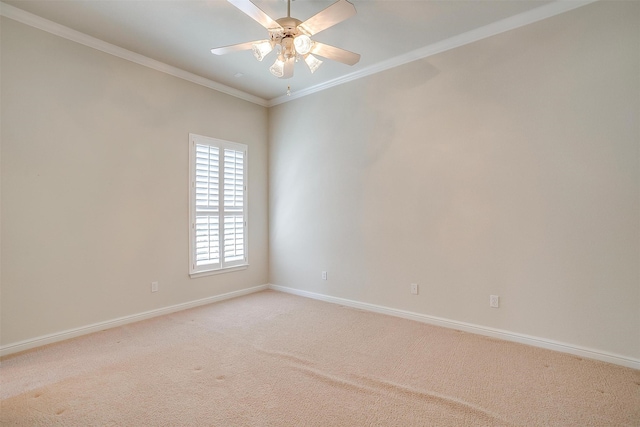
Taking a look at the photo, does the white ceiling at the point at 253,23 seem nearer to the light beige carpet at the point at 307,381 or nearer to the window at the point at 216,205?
the window at the point at 216,205

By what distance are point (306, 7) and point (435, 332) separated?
10.7ft

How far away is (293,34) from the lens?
2.34m

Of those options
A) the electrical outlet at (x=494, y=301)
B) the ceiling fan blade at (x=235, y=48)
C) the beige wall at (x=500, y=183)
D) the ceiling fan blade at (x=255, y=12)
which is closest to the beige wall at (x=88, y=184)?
the ceiling fan blade at (x=235, y=48)

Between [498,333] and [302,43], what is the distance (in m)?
3.10

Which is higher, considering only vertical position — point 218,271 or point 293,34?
point 293,34

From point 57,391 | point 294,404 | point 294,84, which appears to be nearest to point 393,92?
point 294,84

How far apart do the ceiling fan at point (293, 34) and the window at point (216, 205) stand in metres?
1.84

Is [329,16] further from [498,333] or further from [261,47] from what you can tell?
[498,333]

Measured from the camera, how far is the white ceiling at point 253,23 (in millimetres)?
2682

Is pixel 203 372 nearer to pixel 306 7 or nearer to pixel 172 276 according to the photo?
pixel 172 276

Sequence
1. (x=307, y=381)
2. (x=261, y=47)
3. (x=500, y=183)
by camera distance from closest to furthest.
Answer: (x=307, y=381)
(x=261, y=47)
(x=500, y=183)

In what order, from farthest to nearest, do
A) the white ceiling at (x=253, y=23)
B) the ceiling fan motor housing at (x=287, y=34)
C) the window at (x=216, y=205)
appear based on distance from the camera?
the window at (x=216, y=205), the white ceiling at (x=253, y=23), the ceiling fan motor housing at (x=287, y=34)

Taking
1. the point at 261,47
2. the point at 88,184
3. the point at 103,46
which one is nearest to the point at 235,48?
the point at 261,47

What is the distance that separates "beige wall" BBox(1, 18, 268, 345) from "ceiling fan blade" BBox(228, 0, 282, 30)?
211 centimetres
